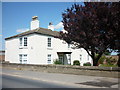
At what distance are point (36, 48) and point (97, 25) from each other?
45.5ft

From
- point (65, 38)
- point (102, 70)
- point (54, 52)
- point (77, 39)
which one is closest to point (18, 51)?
point (54, 52)

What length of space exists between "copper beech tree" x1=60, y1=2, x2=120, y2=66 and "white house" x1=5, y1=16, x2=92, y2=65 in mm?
10803

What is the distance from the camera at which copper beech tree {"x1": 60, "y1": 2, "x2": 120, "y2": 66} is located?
1241 centimetres

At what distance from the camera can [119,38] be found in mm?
12734

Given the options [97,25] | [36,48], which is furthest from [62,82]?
[36,48]

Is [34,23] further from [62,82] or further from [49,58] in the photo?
[62,82]

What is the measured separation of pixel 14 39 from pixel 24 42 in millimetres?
2869

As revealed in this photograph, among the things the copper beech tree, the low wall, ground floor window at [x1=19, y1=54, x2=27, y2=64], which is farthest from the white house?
the copper beech tree

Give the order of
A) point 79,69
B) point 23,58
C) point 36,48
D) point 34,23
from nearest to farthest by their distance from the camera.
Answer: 1. point 79,69
2. point 36,48
3. point 23,58
4. point 34,23

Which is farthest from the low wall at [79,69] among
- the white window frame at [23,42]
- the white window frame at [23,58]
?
the white window frame at [23,42]

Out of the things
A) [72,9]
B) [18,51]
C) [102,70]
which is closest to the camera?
[102,70]

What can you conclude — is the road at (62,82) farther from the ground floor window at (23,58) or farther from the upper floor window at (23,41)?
the upper floor window at (23,41)

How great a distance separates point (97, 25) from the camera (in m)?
13.1

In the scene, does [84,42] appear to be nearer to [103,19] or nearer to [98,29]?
[98,29]
